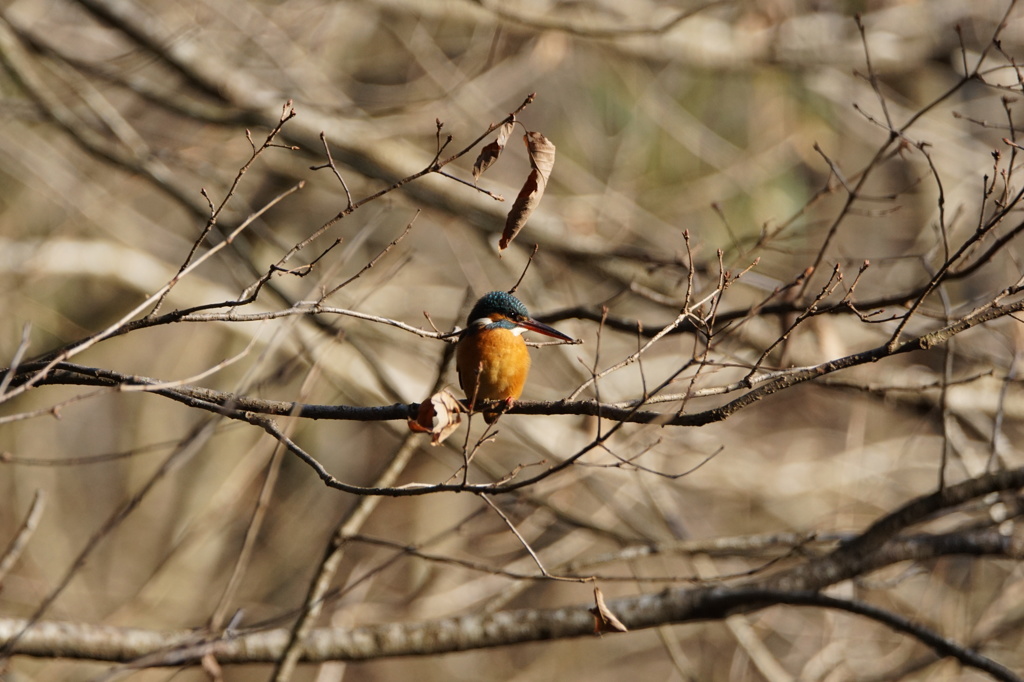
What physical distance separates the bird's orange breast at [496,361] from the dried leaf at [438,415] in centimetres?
84

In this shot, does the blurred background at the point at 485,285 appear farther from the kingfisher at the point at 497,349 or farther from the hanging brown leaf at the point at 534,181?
the hanging brown leaf at the point at 534,181

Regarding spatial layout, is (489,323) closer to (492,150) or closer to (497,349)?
(497,349)

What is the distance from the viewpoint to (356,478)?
959 cm

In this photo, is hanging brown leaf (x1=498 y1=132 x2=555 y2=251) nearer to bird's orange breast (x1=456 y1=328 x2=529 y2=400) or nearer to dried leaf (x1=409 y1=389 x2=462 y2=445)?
dried leaf (x1=409 y1=389 x2=462 y2=445)

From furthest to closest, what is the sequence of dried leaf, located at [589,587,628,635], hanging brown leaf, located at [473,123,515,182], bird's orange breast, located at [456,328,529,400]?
bird's orange breast, located at [456,328,529,400] → dried leaf, located at [589,587,628,635] → hanging brown leaf, located at [473,123,515,182]

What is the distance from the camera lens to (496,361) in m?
3.00

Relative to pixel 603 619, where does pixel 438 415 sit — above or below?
above

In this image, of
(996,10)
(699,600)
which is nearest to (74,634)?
(699,600)

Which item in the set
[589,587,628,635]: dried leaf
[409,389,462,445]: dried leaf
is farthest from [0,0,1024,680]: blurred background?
[589,587,628,635]: dried leaf

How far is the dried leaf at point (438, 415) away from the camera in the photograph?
2.04 metres

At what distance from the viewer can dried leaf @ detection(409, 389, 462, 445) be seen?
6.68 feet

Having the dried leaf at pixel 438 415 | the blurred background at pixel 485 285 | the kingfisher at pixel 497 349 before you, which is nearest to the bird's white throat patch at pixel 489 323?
the kingfisher at pixel 497 349

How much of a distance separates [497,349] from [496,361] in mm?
47

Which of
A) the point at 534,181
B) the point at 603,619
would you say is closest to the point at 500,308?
the point at 534,181
